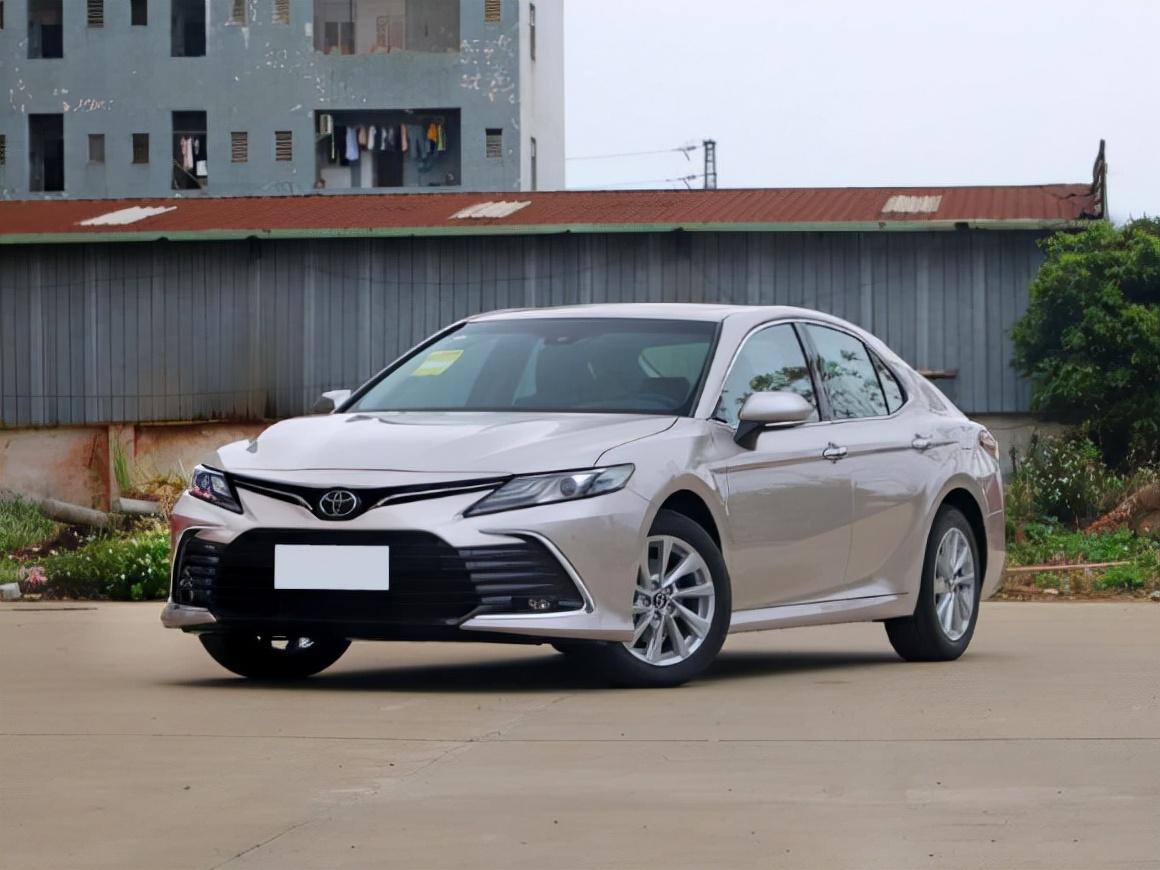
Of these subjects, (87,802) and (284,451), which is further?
(284,451)

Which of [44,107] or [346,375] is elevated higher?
[44,107]

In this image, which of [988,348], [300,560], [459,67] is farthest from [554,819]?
[459,67]

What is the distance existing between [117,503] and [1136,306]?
10537 mm

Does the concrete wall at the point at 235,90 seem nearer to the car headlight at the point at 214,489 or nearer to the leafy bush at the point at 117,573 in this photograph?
the leafy bush at the point at 117,573

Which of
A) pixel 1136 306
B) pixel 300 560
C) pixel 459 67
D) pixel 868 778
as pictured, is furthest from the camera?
pixel 459 67

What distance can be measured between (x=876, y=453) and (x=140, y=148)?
49.0 m

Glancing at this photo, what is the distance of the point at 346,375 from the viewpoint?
28.5 m

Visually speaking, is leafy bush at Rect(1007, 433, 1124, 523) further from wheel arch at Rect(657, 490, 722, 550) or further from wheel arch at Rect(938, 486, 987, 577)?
wheel arch at Rect(657, 490, 722, 550)

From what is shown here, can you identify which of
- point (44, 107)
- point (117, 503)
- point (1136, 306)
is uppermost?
point (44, 107)

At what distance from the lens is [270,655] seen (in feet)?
30.1

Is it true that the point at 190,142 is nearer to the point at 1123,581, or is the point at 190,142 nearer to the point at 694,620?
the point at 1123,581

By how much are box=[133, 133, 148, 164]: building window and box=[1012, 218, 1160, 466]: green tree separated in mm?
36230

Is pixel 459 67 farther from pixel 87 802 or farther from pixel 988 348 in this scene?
pixel 87 802

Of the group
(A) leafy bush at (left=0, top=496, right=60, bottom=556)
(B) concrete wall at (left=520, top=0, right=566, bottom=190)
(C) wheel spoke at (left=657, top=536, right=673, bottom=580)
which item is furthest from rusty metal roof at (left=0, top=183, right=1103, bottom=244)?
(B) concrete wall at (left=520, top=0, right=566, bottom=190)
